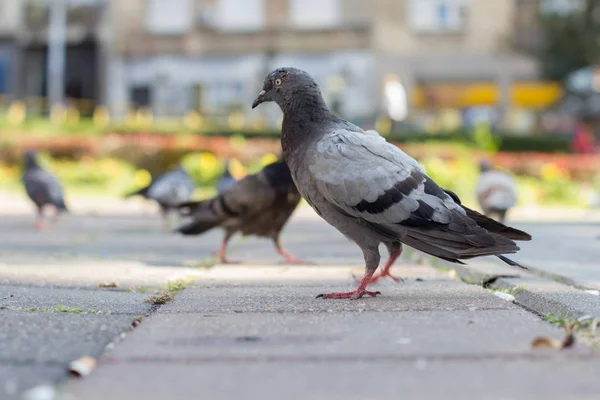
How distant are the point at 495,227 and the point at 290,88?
1164 millimetres

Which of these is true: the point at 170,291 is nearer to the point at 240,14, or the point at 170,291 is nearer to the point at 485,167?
the point at 485,167

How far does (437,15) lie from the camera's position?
2848cm

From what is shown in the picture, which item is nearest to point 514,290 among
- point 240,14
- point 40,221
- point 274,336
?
point 274,336

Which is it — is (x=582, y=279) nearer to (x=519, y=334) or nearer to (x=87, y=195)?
(x=519, y=334)

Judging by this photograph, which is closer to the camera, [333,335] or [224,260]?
[333,335]

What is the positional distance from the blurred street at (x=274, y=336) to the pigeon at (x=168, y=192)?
143 inches

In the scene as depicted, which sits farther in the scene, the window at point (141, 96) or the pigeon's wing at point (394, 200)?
the window at point (141, 96)

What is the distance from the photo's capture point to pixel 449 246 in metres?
3.88

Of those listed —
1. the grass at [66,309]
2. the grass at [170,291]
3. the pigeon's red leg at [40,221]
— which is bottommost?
the pigeon's red leg at [40,221]

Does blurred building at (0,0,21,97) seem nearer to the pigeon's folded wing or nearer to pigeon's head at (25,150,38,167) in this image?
pigeon's head at (25,150,38,167)

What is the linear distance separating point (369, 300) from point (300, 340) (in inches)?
43.2

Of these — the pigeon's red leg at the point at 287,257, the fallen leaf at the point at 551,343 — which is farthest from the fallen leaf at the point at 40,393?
the pigeon's red leg at the point at 287,257

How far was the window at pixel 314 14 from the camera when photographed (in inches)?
1142

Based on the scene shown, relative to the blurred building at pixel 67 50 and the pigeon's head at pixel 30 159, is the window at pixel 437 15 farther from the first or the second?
the pigeon's head at pixel 30 159
